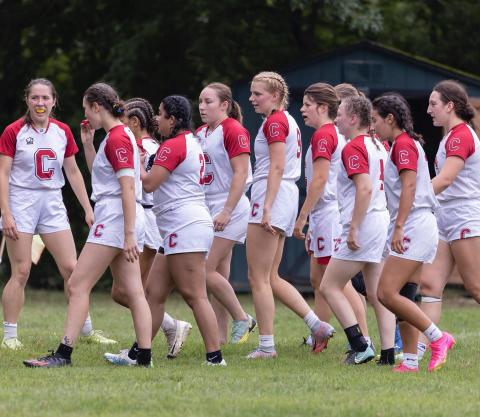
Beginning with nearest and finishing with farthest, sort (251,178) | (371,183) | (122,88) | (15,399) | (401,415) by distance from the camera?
(401,415) → (15,399) → (371,183) → (251,178) → (122,88)

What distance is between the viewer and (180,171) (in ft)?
29.1

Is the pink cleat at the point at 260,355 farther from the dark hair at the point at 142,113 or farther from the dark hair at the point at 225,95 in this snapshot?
the dark hair at the point at 142,113

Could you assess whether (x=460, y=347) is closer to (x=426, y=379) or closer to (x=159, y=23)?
(x=426, y=379)

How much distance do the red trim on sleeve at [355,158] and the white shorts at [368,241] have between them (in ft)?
1.33

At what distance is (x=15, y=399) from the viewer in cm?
758

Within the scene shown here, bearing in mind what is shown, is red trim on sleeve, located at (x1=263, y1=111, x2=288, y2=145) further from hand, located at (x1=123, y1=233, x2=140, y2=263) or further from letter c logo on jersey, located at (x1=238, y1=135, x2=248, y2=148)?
hand, located at (x1=123, y1=233, x2=140, y2=263)

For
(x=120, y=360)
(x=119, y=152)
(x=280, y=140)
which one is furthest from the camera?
(x=280, y=140)

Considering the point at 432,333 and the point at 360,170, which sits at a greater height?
the point at 360,170

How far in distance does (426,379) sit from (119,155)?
254 cm

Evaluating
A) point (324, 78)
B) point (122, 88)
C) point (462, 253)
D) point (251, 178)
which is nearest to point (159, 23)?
point (122, 88)

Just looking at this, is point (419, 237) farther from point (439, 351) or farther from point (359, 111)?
point (359, 111)

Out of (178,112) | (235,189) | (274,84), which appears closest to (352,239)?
(235,189)

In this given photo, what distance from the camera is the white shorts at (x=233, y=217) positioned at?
405 inches

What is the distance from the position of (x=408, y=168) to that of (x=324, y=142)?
1341 mm
